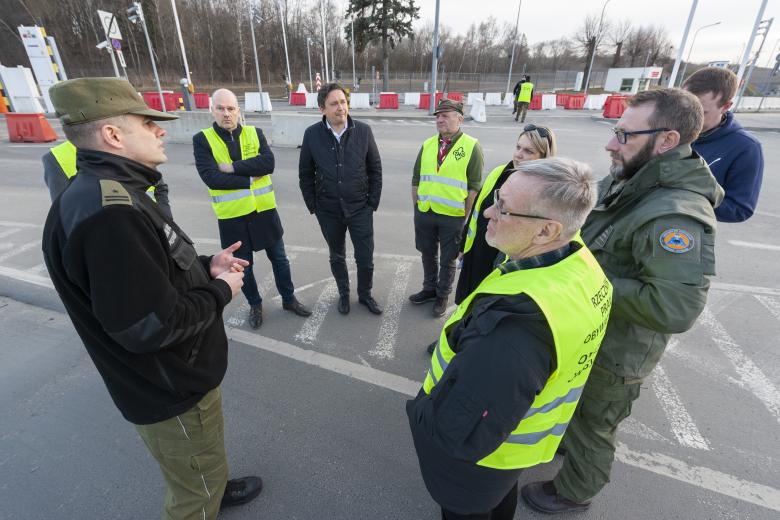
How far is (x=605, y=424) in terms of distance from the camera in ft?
6.42

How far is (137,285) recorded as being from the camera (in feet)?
4.18

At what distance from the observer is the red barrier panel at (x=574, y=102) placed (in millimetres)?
25531

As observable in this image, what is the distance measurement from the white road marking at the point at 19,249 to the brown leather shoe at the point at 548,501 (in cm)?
682

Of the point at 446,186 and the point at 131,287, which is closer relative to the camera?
the point at 131,287

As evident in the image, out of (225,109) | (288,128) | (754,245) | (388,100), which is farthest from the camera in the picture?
(388,100)

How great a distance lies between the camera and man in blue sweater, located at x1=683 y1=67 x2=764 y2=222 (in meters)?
2.63

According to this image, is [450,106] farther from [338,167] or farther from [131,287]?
[131,287]

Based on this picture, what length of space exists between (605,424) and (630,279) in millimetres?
839

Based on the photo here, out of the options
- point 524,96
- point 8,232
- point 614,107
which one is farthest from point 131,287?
point 614,107

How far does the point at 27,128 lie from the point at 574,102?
2892cm

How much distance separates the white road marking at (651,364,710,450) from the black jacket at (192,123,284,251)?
3641 millimetres

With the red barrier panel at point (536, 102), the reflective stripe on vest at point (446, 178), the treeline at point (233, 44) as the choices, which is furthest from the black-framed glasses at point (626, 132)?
the treeline at point (233, 44)

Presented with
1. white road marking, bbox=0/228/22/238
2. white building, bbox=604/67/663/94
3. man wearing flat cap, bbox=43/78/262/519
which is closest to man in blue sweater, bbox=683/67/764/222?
man wearing flat cap, bbox=43/78/262/519

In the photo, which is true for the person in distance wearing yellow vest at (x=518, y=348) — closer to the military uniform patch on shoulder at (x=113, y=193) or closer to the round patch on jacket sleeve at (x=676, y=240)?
the round patch on jacket sleeve at (x=676, y=240)
